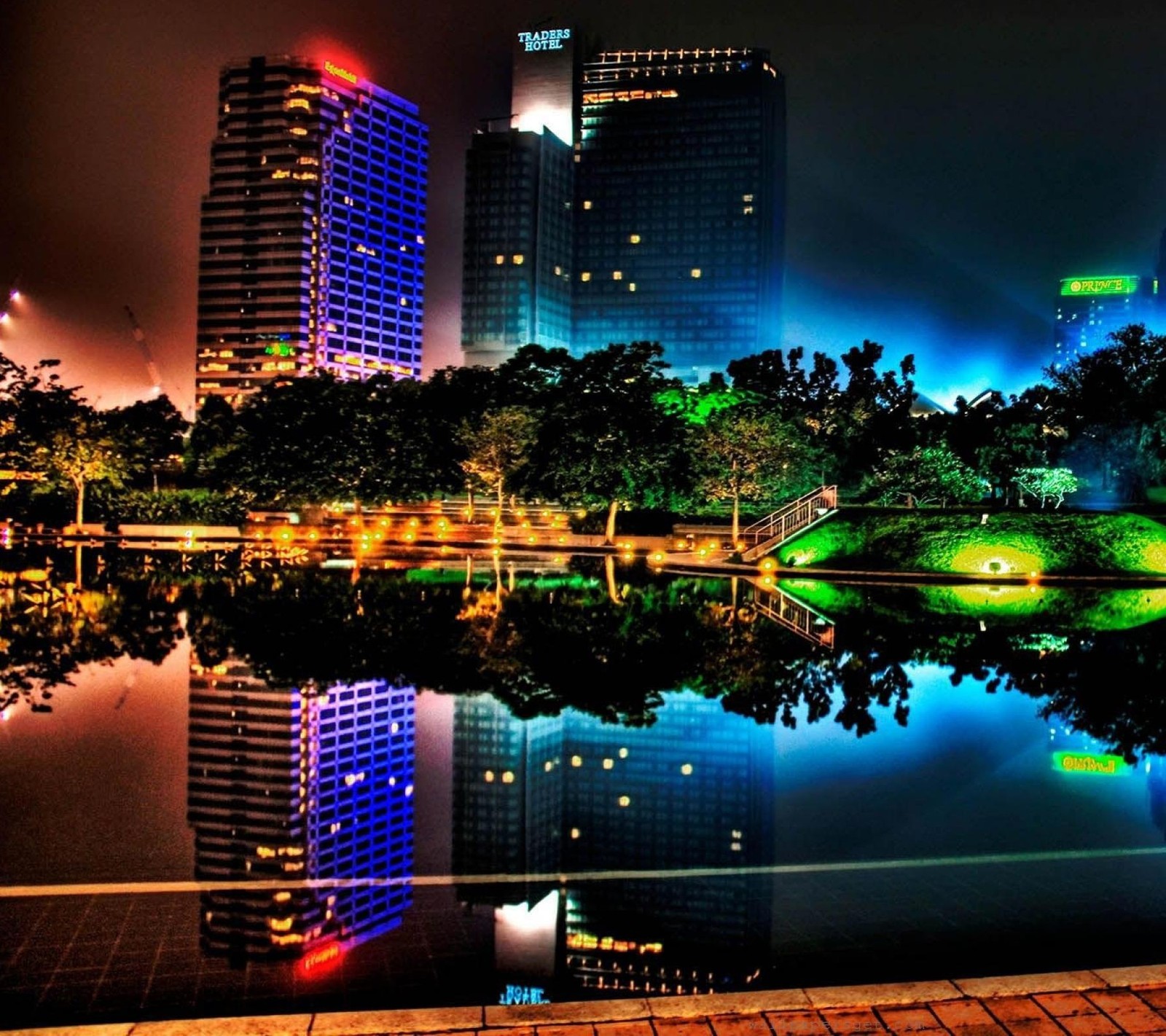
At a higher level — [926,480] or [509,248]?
[509,248]

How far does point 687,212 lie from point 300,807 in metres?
177

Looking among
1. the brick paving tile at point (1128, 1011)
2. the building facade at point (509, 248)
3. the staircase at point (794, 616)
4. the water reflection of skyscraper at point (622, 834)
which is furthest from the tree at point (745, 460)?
the building facade at point (509, 248)

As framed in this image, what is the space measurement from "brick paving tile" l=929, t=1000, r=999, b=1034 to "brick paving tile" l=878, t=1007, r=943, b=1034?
6cm

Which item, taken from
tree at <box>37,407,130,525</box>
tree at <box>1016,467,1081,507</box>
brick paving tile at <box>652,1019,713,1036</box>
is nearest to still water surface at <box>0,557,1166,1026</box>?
brick paving tile at <box>652,1019,713,1036</box>

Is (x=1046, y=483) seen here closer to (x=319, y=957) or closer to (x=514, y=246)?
(x=319, y=957)

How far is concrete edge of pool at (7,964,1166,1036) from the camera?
229 inches

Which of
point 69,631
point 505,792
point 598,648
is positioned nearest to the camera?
point 505,792

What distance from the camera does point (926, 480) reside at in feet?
170

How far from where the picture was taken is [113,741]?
45.0 ft

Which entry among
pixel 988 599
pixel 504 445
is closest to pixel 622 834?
pixel 988 599

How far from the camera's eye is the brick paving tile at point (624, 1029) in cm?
579

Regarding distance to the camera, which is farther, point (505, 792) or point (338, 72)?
point (338, 72)

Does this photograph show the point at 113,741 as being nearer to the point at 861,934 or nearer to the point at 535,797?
the point at 535,797

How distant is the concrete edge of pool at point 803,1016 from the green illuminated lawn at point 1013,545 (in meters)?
35.2
